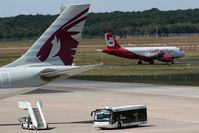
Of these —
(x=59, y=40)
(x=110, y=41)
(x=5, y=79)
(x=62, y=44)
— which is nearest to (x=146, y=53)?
(x=110, y=41)

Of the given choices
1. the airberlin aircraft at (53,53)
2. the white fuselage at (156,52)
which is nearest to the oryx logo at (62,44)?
the airberlin aircraft at (53,53)

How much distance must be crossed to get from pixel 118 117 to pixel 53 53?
7324mm

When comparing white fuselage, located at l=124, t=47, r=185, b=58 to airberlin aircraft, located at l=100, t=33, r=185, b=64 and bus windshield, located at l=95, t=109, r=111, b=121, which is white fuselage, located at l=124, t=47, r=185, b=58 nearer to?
airberlin aircraft, located at l=100, t=33, r=185, b=64

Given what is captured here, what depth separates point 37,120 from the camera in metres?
53.1

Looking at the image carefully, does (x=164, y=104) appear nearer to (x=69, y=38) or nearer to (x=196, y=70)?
(x=69, y=38)

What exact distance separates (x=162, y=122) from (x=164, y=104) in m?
13.6

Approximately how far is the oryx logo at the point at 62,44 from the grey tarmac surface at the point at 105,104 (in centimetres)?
541

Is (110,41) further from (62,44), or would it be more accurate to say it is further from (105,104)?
(62,44)

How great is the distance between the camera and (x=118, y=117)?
51.8m

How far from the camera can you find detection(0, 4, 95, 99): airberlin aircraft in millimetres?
53188

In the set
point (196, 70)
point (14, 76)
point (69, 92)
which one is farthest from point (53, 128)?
point (196, 70)

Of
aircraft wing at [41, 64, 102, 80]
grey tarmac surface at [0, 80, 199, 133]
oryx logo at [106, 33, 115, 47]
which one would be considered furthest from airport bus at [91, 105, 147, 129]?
oryx logo at [106, 33, 115, 47]

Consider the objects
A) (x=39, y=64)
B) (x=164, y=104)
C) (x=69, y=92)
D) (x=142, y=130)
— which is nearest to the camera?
(x=142, y=130)

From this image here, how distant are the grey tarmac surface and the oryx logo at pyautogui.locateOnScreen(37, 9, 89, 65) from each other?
5406 mm
